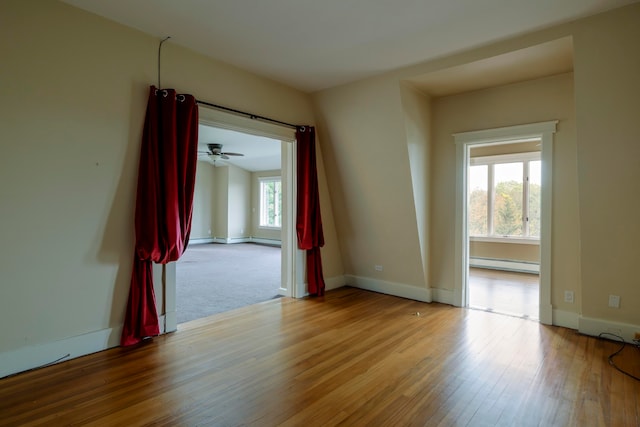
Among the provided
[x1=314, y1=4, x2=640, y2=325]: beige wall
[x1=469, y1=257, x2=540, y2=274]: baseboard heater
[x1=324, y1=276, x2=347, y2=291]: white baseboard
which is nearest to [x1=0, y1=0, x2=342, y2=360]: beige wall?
[x1=314, y1=4, x2=640, y2=325]: beige wall

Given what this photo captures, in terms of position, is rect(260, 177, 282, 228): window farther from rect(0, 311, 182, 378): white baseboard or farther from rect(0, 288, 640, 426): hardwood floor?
rect(0, 311, 182, 378): white baseboard

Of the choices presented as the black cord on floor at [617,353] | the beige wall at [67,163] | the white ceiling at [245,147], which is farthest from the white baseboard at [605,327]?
the white ceiling at [245,147]

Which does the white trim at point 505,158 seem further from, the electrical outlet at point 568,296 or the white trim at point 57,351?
the white trim at point 57,351

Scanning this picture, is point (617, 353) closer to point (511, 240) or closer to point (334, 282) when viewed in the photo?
point (334, 282)

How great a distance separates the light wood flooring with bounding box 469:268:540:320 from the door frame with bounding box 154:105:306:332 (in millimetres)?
2299

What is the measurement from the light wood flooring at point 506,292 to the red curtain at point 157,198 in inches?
143

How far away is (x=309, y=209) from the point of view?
15.4ft

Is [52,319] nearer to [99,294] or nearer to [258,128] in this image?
[99,294]

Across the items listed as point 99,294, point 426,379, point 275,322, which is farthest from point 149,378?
point 426,379

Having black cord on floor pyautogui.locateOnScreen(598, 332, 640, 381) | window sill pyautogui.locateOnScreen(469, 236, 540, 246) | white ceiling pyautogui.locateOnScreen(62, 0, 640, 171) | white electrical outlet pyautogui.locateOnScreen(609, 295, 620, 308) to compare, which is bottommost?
black cord on floor pyautogui.locateOnScreen(598, 332, 640, 381)

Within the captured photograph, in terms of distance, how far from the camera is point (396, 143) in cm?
413

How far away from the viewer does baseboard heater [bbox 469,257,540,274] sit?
21.7 ft

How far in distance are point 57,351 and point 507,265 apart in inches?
278

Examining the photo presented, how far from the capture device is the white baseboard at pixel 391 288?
461cm
